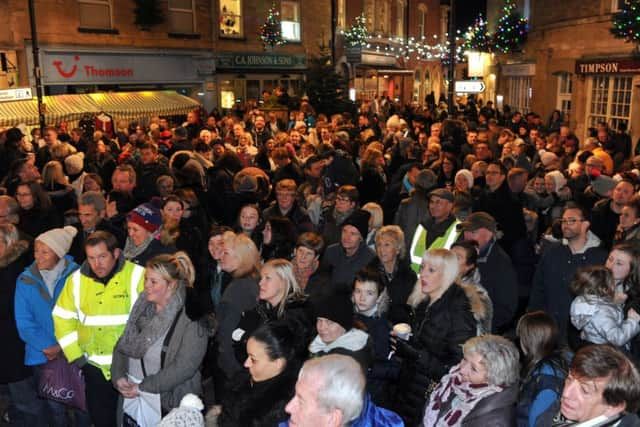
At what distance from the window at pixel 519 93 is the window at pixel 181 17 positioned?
1289 centimetres

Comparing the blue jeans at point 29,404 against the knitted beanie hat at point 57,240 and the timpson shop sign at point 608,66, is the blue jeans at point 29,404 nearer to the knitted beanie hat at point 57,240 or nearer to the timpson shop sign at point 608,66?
the knitted beanie hat at point 57,240

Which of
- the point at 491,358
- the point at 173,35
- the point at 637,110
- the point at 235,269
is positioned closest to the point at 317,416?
the point at 491,358

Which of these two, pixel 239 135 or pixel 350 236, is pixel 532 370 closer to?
pixel 350 236

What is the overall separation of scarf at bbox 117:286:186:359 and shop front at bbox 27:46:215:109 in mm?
15419

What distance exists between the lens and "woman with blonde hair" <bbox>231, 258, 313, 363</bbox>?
14.9 feet

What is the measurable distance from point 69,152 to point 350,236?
6.42 meters

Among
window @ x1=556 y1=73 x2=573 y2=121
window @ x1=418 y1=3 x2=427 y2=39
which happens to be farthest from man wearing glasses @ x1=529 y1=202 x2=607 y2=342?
window @ x1=418 y1=3 x2=427 y2=39

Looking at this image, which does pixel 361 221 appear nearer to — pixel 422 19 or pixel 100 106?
pixel 100 106

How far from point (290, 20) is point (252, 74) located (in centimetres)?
382

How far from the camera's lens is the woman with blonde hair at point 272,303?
179 inches

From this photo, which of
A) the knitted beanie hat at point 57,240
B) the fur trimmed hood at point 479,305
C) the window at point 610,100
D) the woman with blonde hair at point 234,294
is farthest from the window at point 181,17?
the fur trimmed hood at point 479,305

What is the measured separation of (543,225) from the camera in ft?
28.7

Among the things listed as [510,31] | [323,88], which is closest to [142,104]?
[323,88]

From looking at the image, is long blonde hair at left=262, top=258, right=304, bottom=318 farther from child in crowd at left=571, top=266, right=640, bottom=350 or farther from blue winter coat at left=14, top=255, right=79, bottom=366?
child in crowd at left=571, top=266, right=640, bottom=350
